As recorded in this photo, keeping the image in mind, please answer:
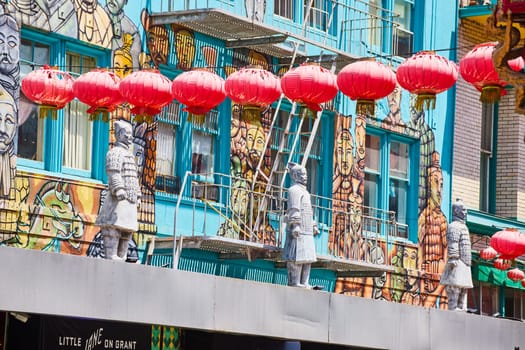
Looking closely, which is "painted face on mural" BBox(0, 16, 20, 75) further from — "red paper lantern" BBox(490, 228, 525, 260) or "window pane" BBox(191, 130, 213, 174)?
"red paper lantern" BBox(490, 228, 525, 260)

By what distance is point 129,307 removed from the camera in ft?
57.7

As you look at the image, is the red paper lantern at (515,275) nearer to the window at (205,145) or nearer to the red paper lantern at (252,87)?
the window at (205,145)

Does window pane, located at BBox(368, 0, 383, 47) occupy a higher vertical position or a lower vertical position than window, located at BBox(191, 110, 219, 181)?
higher

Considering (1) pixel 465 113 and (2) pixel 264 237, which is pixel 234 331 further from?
(1) pixel 465 113

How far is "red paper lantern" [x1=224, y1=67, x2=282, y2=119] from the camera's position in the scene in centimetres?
1862

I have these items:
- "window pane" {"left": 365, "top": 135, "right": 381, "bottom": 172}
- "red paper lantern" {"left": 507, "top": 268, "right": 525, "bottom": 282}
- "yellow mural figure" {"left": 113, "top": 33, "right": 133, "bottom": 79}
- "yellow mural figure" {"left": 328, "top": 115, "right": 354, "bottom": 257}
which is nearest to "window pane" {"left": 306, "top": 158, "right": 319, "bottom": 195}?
"yellow mural figure" {"left": 328, "top": 115, "right": 354, "bottom": 257}

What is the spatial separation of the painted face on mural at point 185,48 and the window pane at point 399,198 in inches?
272

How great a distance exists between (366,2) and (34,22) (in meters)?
9.68

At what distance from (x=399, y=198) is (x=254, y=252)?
258 inches

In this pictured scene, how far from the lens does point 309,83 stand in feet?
61.8

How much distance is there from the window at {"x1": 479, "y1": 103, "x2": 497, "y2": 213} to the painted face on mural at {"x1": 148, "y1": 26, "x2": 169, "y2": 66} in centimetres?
1150

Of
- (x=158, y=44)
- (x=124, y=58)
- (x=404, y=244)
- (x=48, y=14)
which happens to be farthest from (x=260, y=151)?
(x=48, y=14)

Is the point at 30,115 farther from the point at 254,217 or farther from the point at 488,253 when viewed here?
the point at 488,253

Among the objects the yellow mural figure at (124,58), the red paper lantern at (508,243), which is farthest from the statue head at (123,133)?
the red paper lantern at (508,243)
